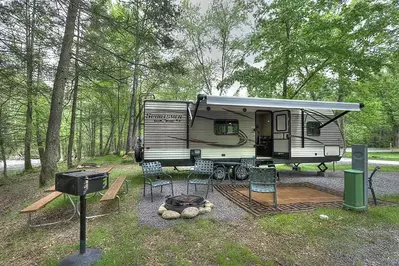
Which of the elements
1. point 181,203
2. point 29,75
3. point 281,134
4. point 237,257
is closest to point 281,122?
point 281,134

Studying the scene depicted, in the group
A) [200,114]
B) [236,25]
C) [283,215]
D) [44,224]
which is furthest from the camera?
[236,25]

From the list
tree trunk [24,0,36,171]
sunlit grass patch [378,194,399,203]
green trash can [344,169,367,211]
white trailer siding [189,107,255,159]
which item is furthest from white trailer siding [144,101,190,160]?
sunlit grass patch [378,194,399,203]

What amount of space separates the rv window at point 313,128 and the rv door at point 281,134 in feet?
3.18

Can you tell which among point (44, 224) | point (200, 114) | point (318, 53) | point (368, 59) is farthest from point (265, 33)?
point (44, 224)

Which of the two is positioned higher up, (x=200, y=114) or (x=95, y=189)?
(x=200, y=114)

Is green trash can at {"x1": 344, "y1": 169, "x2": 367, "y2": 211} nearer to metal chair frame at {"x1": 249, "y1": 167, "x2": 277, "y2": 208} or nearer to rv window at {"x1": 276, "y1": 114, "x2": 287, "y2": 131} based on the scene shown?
metal chair frame at {"x1": 249, "y1": 167, "x2": 277, "y2": 208}

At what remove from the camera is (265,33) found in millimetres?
10359

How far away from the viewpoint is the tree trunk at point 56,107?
6.44 m

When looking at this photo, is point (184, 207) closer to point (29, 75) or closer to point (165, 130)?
point (165, 130)

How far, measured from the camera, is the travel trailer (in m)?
7.04

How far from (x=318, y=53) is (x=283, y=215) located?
8.27 metres

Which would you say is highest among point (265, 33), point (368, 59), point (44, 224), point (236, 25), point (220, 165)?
point (236, 25)

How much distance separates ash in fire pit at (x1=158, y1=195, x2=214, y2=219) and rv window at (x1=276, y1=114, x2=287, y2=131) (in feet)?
16.7

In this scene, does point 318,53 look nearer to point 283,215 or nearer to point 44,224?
point 283,215
